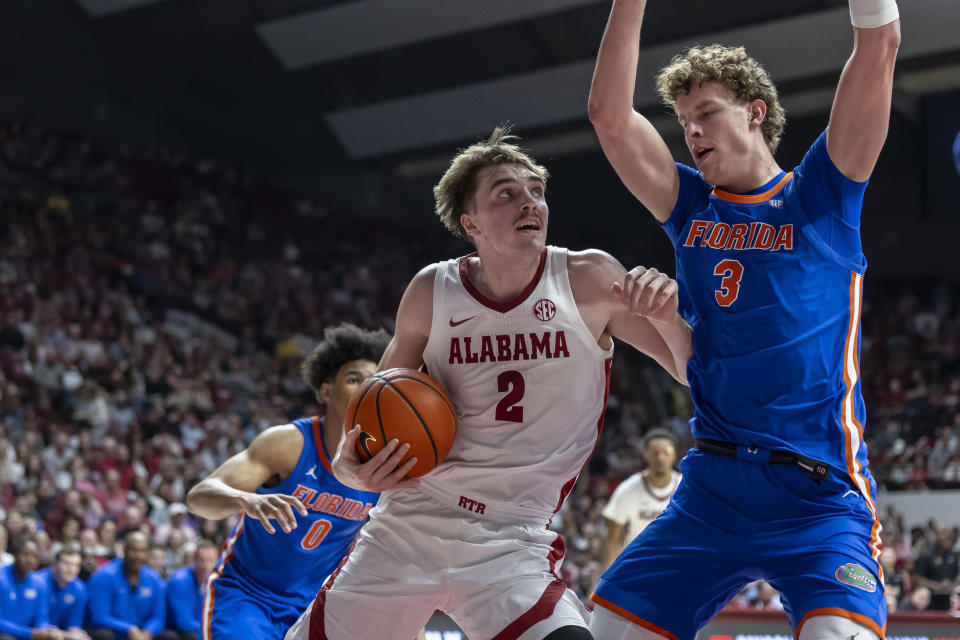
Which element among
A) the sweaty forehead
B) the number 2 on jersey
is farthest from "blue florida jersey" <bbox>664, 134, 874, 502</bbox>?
the sweaty forehead

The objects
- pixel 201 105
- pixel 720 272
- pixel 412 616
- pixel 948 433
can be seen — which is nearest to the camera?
pixel 720 272

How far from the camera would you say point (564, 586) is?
3246mm

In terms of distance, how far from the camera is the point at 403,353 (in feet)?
11.6

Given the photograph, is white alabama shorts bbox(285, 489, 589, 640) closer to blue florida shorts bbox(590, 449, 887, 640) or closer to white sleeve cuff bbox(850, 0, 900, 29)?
blue florida shorts bbox(590, 449, 887, 640)

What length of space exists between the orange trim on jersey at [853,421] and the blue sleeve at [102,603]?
6.32 metres

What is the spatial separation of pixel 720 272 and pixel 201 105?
21.6 meters

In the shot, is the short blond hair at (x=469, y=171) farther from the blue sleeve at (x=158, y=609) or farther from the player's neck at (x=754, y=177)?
the blue sleeve at (x=158, y=609)

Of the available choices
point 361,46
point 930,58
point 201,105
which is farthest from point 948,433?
point 201,105

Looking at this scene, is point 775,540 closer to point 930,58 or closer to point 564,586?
point 564,586

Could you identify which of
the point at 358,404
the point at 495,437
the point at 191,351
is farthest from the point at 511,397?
the point at 191,351

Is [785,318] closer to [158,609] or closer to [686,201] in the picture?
[686,201]

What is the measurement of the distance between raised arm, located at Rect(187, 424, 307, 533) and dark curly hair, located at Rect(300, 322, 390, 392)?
15.3 inches

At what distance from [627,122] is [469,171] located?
0.76 metres

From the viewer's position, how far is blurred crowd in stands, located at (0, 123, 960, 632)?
10578 mm
